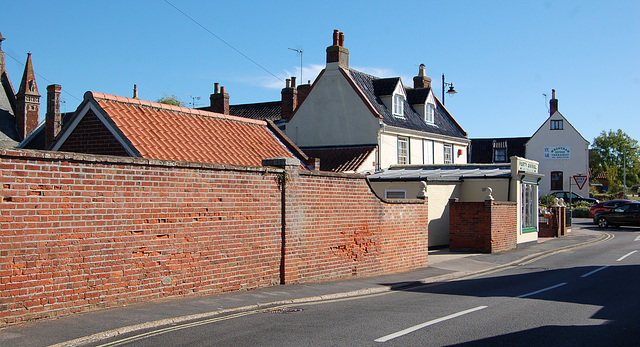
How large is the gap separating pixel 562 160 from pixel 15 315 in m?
58.5

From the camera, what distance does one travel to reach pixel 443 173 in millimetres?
25406

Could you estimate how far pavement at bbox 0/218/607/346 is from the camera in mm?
7297

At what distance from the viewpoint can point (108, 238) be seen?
29.6 feet

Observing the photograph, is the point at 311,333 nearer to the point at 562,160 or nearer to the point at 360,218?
the point at 360,218

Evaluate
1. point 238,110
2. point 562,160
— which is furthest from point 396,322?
point 562,160

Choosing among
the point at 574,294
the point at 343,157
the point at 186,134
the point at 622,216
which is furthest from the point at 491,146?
the point at 574,294

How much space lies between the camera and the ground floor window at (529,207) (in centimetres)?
2492

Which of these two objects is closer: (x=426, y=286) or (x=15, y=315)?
(x=15, y=315)

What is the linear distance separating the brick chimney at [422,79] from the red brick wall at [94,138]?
27.8m

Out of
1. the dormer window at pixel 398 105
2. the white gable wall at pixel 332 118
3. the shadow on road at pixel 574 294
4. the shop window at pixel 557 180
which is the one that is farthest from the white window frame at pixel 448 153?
the shop window at pixel 557 180

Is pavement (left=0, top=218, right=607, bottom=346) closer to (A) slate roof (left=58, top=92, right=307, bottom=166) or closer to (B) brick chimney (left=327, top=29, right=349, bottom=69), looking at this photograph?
(A) slate roof (left=58, top=92, right=307, bottom=166)

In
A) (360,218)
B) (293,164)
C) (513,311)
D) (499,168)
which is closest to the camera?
(513,311)

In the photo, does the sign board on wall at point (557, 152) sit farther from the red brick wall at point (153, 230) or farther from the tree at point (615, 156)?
the red brick wall at point (153, 230)

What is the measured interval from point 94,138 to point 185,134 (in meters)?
2.42
